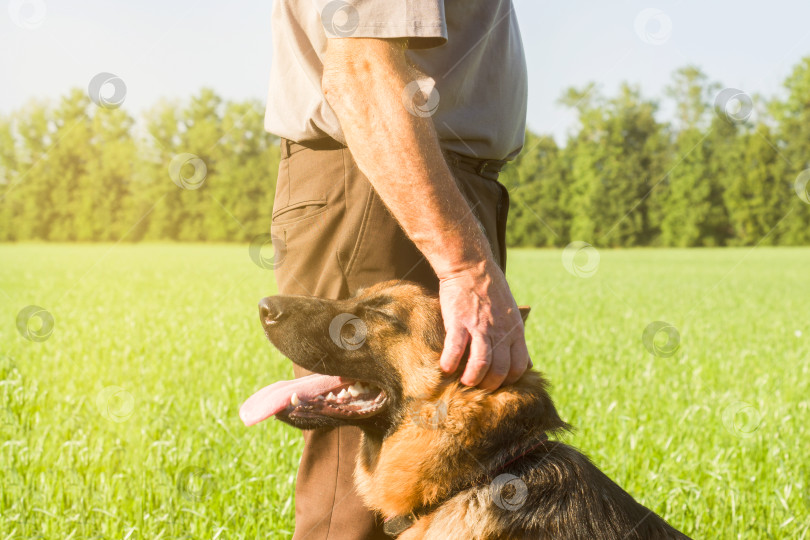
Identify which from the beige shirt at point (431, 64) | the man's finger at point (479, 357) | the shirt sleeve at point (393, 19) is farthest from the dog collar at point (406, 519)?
the shirt sleeve at point (393, 19)

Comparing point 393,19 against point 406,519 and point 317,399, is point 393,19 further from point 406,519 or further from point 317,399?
point 406,519

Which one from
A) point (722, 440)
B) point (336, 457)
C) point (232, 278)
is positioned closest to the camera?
point (336, 457)

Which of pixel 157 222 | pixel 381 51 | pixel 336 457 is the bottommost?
pixel 157 222

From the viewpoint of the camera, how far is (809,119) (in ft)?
145

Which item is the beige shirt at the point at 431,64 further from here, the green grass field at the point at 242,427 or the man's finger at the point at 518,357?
the green grass field at the point at 242,427

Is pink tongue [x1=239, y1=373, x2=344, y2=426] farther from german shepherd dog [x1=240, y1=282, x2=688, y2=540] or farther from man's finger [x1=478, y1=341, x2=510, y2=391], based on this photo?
man's finger [x1=478, y1=341, x2=510, y2=391]

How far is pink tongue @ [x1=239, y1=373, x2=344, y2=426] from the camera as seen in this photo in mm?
2430

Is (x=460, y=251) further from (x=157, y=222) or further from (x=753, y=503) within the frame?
(x=157, y=222)

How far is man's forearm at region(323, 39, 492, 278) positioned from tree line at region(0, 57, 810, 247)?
39.1 m

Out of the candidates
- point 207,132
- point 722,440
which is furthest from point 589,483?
point 207,132

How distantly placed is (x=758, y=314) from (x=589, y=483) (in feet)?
40.4

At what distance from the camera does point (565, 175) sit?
152ft

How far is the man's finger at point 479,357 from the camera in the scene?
1.99 meters

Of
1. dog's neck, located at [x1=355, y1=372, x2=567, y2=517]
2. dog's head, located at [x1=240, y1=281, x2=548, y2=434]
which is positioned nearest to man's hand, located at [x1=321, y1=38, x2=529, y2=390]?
dog's neck, located at [x1=355, y1=372, x2=567, y2=517]
